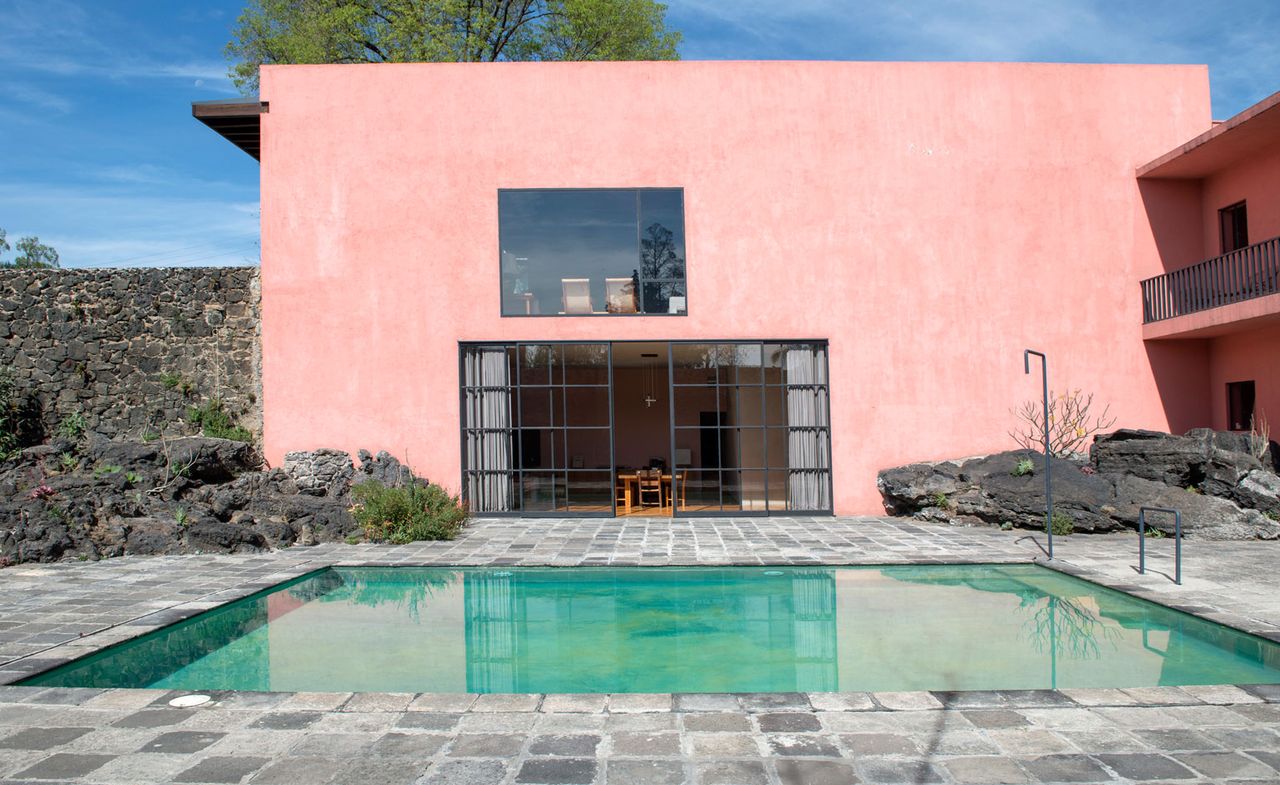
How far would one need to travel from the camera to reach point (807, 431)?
40.7ft

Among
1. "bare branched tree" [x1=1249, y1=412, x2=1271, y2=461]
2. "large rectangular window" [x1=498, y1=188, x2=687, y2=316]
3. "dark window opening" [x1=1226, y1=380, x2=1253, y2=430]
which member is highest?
"large rectangular window" [x1=498, y1=188, x2=687, y2=316]

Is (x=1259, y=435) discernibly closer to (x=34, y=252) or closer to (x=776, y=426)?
(x=776, y=426)

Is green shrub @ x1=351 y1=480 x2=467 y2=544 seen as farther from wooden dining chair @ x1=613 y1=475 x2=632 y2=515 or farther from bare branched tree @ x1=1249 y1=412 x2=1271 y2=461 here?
bare branched tree @ x1=1249 y1=412 x2=1271 y2=461

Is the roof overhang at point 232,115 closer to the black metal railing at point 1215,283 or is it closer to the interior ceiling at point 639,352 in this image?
the interior ceiling at point 639,352

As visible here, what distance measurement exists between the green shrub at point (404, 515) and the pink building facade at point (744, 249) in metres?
1.69

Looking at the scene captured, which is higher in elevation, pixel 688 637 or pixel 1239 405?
pixel 1239 405

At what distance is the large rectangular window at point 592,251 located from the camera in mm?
12367

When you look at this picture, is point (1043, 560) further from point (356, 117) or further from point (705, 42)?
point (705, 42)

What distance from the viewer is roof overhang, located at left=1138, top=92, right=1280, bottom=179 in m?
10.4

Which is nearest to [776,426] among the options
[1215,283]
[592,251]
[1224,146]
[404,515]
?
[592,251]

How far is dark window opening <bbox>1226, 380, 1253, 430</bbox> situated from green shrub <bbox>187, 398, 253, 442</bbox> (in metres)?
14.7

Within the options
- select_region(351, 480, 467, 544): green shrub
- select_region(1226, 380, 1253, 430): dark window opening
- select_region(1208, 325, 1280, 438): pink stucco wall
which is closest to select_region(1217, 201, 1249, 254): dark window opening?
select_region(1208, 325, 1280, 438): pink stucco wall

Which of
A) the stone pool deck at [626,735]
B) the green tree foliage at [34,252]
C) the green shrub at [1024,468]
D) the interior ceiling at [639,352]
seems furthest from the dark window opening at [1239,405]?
the green tree foliage at [34,252]

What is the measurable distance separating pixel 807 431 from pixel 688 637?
6.67m
